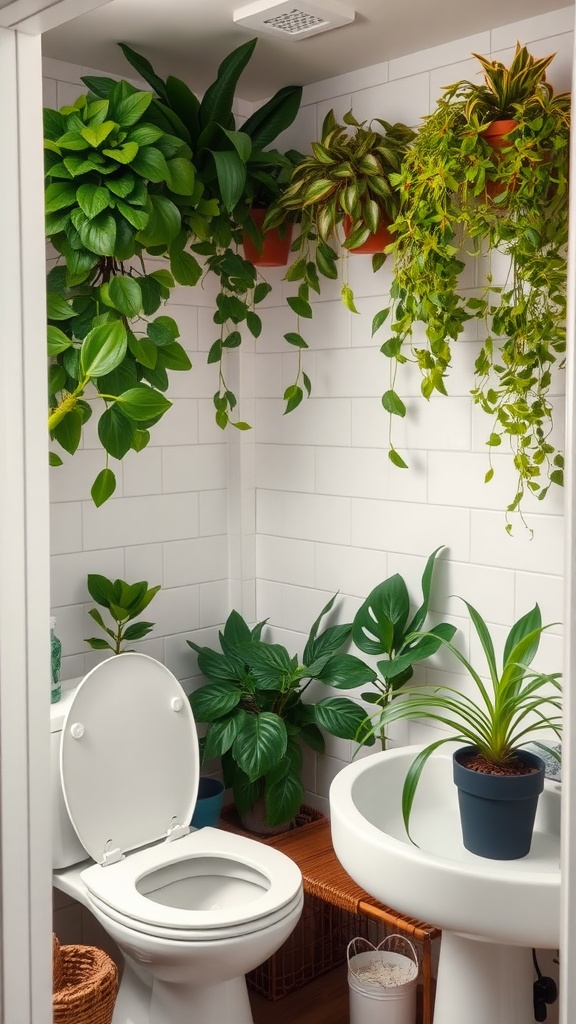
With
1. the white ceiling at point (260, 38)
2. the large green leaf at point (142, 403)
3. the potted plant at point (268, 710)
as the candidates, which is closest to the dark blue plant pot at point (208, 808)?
the potted plant at point (268, 710)

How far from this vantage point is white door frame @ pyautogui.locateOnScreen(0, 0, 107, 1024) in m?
1.68

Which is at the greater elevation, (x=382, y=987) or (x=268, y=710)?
(x=268, y=710)

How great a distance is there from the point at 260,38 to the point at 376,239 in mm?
531

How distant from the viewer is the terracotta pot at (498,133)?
196cm

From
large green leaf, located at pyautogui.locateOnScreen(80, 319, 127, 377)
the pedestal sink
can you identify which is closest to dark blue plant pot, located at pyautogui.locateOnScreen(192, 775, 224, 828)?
the pedestal sink

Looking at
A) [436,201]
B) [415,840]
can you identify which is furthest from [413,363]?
[415,840]

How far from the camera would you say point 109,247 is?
6.86 ft

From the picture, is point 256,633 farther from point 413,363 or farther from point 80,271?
point 80,271

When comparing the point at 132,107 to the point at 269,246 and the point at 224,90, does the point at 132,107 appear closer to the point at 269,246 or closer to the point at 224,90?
the point at 224,90

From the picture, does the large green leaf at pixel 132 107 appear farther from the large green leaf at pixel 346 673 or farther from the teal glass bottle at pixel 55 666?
the large green leaf at pixel 346 673

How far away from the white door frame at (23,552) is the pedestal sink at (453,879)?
591 mm

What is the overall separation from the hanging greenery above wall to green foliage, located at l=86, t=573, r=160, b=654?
34cm

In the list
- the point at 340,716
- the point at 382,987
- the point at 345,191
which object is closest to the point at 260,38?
the point at 345,191

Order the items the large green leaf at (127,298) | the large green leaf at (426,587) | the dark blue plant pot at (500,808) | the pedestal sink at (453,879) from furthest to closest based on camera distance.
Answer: the large green leaf at (426,587)
the large green leaf at (127,298)
the dark blue plant pot at (500,808)
the pedestal sink at (453,879)
